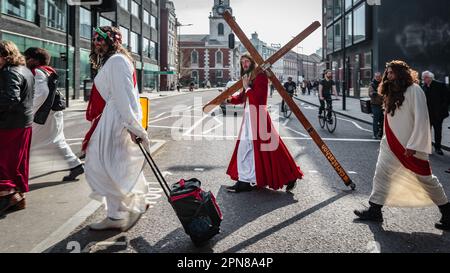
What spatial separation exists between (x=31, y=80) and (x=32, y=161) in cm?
160

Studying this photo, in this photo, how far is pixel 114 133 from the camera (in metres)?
4.11

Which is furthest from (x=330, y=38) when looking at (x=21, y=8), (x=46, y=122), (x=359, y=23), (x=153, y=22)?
(x=46, y=122)

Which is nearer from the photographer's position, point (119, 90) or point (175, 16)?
point (119, 90)

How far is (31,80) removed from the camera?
5.03 metres

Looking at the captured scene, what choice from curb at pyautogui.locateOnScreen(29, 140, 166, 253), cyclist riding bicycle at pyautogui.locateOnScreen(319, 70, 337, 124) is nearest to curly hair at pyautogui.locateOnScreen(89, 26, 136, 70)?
curb at pyautogui.locateOnScreen(29, 140, 166, 253)

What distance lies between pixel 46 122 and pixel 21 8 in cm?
2324

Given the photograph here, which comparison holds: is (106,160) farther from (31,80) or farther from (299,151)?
(299,151)

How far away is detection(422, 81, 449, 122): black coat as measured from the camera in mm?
9531

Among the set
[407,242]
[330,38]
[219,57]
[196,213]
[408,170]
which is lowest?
[407,242]

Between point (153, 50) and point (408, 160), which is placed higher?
point (153, 50)

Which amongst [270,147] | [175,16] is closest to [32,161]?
[270,147]

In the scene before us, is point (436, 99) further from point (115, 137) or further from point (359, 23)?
point (359, 23)
